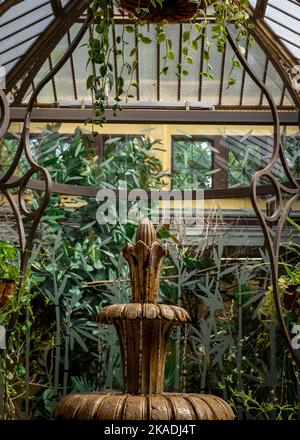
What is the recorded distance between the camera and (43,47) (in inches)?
252

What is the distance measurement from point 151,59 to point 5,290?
11.9ft

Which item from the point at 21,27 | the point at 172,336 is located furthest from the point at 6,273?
→ the point at 21,27

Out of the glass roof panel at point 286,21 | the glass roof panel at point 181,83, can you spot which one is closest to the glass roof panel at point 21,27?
the glass roof panel at point 181,83

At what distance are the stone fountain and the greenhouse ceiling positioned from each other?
7.22 ft

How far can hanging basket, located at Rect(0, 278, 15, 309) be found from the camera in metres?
4.23

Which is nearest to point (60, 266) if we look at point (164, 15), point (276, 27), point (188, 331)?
point (188, 331)

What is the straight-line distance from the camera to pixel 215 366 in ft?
18.8

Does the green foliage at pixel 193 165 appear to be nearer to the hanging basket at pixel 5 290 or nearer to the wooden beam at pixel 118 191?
the wooden beam at pixel 118 191

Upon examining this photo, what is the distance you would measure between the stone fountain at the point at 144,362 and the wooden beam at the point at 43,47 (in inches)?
92.7

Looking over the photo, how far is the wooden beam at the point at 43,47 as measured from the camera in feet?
19.5

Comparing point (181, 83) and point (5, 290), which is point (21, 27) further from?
point (5, 290)

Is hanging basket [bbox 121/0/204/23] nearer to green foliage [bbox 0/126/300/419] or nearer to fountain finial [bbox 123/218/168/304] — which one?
fountain finial [bbox 123/218/168/304]

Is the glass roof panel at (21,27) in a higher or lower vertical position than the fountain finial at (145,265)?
higher

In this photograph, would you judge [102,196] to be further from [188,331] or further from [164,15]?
[164,15]
